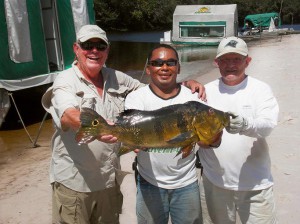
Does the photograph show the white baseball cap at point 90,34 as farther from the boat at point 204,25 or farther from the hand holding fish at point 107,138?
the boat at point 204,25

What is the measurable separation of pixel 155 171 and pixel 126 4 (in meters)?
70.6

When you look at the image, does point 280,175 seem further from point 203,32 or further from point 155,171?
point 203,32

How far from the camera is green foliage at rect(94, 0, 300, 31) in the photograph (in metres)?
67.6

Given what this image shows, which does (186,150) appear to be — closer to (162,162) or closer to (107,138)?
(162,162)

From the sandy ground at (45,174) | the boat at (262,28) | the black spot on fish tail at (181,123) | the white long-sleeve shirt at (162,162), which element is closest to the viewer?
the black spot on fish tail at (181,123)

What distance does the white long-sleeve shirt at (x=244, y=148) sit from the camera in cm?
325

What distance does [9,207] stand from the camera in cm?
593

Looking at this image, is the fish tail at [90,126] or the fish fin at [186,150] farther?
the fish fin at [186,150]

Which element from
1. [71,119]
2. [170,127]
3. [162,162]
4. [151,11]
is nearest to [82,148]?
[71,119]

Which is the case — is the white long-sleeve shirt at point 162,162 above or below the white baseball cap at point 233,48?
below

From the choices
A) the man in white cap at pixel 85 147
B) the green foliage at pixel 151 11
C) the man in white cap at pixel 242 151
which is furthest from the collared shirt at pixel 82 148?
the green foliage at pixel 151 11

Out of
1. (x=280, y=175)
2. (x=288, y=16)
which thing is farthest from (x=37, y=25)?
(x=288, y=16)

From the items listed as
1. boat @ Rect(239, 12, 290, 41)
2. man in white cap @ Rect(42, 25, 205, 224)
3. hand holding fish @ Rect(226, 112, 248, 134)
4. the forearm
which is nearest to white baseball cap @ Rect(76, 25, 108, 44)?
man in white cap @ Rect(42, 25, 205, 224)

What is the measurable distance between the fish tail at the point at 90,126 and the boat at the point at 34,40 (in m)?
7.28
